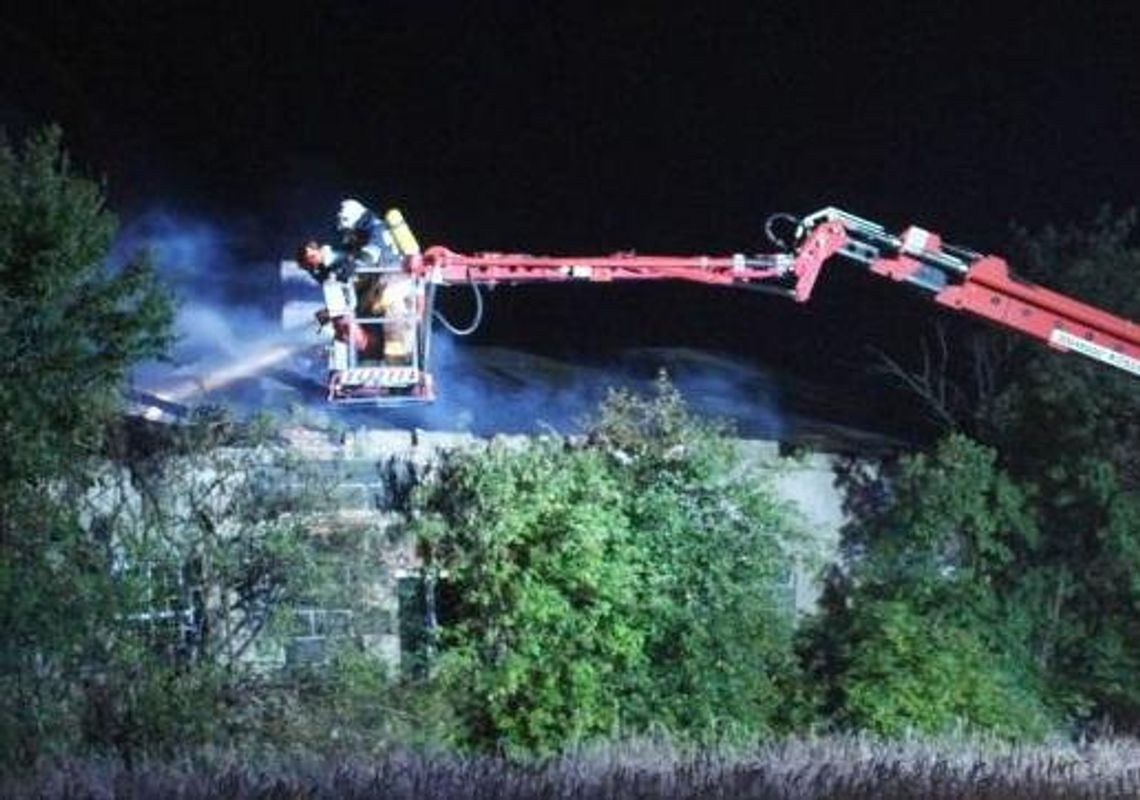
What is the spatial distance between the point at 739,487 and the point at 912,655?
1977 mm

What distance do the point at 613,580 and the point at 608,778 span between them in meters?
5.15

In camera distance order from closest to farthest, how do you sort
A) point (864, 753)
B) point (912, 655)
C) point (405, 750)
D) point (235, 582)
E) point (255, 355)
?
point (864, 753), point (405, 750), point (235, 582), point (912, 655), point (255, 355)

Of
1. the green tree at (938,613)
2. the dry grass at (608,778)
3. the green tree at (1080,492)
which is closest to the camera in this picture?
the dry grass at (608,778)

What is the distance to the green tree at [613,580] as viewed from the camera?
44.0ft

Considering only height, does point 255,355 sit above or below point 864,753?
above

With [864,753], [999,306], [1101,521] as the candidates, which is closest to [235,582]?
[864,753]

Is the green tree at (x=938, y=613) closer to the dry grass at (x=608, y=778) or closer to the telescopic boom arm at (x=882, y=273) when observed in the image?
the telescopic boom arm at (x=882, y=273)

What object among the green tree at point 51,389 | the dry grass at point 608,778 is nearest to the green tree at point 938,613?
the dry grass at point 608,778

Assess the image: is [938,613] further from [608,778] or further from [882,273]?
[608,778]

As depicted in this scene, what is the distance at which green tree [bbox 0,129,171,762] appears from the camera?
11.3 m

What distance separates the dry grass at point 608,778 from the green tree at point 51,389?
1.90m

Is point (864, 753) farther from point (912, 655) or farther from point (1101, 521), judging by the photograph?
point (1101, 521)

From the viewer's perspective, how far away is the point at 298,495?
42.5 feet

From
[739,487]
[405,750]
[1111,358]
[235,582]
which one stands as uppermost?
[1111,358]
